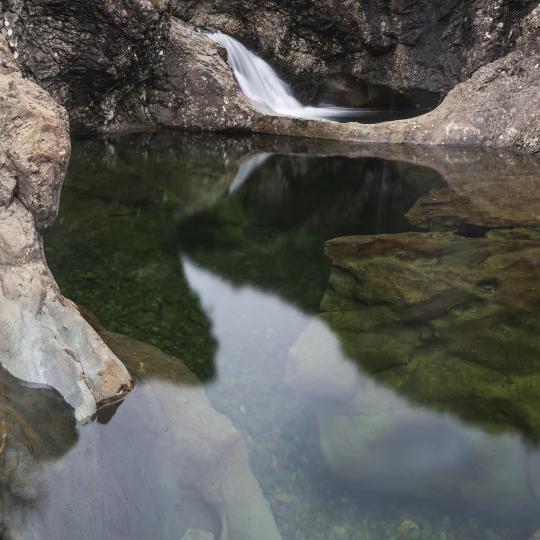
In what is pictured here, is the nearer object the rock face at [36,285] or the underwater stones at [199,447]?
the underwater stones at [199,447]

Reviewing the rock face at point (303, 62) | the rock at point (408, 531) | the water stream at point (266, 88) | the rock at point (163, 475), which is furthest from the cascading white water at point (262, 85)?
the rock at point (408, 531)

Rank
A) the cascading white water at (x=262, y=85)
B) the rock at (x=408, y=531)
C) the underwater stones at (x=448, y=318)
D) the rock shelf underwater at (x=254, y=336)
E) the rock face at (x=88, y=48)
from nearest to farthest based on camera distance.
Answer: the rock at (x=408, y=531) < the rock shelf underwater at (x=254, y=336) < the underwater stones at (x=448, y=318) < the rock face at (x=88, y=48) < the cascading white water at (x=262, y=85)

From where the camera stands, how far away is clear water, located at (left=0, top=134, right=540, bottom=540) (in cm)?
340

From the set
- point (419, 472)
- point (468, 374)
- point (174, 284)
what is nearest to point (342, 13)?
point (174, 284)

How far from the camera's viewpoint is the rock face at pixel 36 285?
3.97 m

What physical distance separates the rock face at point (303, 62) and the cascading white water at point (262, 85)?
62 centimetres

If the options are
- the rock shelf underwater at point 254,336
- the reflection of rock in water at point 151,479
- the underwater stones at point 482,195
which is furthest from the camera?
the underwater stones at point 482,195

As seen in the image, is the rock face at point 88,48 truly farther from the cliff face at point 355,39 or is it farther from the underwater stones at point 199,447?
the underwater stones at point 199,447

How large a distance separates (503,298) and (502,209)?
3569mm

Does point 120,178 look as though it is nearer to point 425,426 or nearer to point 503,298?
point 503,298

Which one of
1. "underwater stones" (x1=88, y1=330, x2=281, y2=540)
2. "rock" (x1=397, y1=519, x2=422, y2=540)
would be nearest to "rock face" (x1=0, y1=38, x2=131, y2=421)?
"underwater stones" (x1=88, y1=330, x2=281, y2=540)

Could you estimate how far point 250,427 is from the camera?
13.8 feet

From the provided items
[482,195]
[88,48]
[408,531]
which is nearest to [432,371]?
[408,531]

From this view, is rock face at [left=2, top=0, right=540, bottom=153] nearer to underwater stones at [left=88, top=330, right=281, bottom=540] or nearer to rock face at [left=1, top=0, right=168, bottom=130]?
rock face at [left=1, top=0, right=168, bottom=130]
